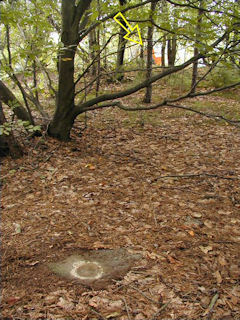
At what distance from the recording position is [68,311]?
213 cm

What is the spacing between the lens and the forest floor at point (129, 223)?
7.30ft

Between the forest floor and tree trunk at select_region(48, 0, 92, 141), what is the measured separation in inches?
14.3

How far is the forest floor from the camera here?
2227 mm

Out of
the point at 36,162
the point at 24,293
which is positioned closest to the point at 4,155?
the point at 36,162

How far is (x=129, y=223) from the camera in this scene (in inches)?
136

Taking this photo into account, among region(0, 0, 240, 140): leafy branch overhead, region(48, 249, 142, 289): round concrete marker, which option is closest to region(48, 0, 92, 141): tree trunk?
region(0, 0, 240, 140): leafy branch overhead

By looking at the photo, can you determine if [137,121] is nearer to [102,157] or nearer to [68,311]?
[102,157]

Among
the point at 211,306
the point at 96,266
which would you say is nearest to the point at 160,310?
the point at 211,306

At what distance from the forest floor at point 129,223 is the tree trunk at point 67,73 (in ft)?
1.19

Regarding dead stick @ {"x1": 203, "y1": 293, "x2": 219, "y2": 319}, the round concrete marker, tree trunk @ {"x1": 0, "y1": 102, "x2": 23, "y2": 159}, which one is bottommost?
dead stick @ {"x1": 203, "y1": 293, "x2": 219, "y2": 319}

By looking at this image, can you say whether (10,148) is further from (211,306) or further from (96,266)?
(211,306)

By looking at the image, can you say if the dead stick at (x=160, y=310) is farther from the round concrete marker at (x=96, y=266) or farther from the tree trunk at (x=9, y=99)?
the tree trunk at (x=9, y=99)

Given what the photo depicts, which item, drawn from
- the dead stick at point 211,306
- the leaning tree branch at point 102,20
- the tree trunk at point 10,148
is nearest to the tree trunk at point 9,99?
the tree trunk at point 10,148

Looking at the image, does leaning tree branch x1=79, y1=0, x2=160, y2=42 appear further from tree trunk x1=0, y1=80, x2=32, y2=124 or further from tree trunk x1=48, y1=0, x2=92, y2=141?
tree trunk x1=0, y1=80, x2=32, y2=124
